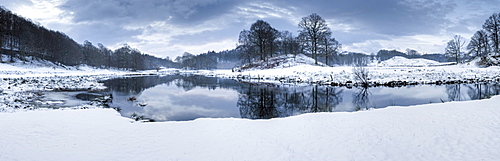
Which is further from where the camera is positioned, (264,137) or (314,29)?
(314,29)

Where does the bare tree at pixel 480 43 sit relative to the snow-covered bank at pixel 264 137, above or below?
above

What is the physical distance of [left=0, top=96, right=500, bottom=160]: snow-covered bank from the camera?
601cm

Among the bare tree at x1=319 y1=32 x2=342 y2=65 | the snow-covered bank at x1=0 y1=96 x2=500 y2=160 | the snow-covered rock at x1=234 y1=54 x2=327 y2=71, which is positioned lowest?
the snow-covered bank at x1=0 y1=96 x2=500 y2=160

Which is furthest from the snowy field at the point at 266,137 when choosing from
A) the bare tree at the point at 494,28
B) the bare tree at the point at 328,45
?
the bare tree at the point at 494,28

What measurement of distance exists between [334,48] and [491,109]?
153 ft

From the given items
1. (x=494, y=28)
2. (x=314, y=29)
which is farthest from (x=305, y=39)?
(x=494, y=28)

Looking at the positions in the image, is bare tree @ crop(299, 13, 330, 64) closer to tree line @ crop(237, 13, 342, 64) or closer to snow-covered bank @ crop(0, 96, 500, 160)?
tree line @ crop(237, 13, 342, 64)

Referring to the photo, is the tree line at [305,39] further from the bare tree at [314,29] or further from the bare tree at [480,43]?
the bare tree at [480,43]

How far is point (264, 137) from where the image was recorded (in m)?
Answer: 7.54

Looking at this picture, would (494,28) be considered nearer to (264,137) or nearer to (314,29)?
(314,29)

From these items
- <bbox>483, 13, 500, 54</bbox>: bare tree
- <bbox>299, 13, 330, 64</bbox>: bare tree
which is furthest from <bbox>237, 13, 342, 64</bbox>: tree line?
<bbox>483, 13, 500, 54</bbox>: bare tree

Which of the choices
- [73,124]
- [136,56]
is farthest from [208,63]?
[73,124]

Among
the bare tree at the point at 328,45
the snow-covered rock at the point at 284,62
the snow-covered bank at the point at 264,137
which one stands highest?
the bare tree at the point at 328,45

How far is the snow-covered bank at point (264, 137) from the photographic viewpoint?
19.7 ft
